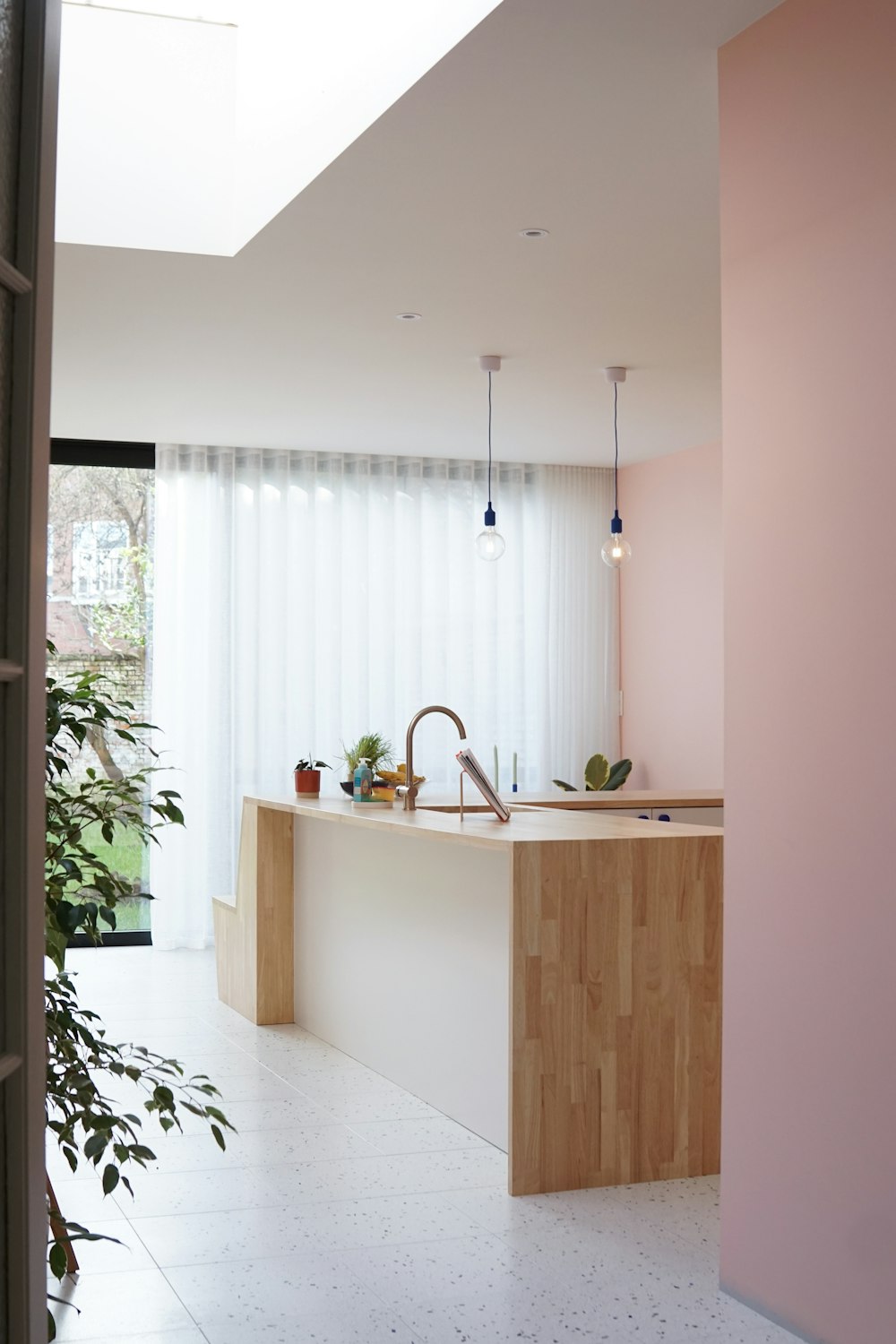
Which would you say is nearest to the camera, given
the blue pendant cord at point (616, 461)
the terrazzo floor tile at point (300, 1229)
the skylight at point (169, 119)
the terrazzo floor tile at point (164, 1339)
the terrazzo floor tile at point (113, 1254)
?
the terrazzo floor tile at point (164, 1339)

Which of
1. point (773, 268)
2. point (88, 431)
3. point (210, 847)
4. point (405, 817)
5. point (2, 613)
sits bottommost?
point (210, 847)

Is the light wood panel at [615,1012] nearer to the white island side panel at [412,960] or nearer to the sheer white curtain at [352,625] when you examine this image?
the white island side panel at [412,960]

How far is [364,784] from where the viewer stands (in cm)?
504

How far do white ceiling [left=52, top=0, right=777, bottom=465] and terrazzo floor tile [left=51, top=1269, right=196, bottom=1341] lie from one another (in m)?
2.55

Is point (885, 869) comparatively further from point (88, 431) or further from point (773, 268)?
point (88, 431)

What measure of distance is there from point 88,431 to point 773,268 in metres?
4.88

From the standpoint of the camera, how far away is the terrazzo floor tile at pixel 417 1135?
12.2ft

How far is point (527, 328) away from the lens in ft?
16.1

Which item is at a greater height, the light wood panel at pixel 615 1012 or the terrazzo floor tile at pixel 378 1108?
the light wood panel at pixel 615 1012

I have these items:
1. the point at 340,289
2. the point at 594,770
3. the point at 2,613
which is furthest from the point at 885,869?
the point at 594,770

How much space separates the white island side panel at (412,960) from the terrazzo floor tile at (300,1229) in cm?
56

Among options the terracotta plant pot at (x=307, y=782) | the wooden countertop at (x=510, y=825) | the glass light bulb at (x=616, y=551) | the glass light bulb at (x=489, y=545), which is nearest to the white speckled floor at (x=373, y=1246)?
the wooden countertop at (x=510, y=825)

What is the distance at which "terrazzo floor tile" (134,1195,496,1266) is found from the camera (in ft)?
9.76

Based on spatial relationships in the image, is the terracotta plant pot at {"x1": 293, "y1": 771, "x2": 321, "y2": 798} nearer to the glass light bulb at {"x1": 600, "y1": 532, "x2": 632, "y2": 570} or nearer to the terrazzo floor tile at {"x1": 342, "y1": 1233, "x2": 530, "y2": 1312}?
the glass light bulb at {"x1": 600, "y1": 532, "x2": 632, "y2": 570}
